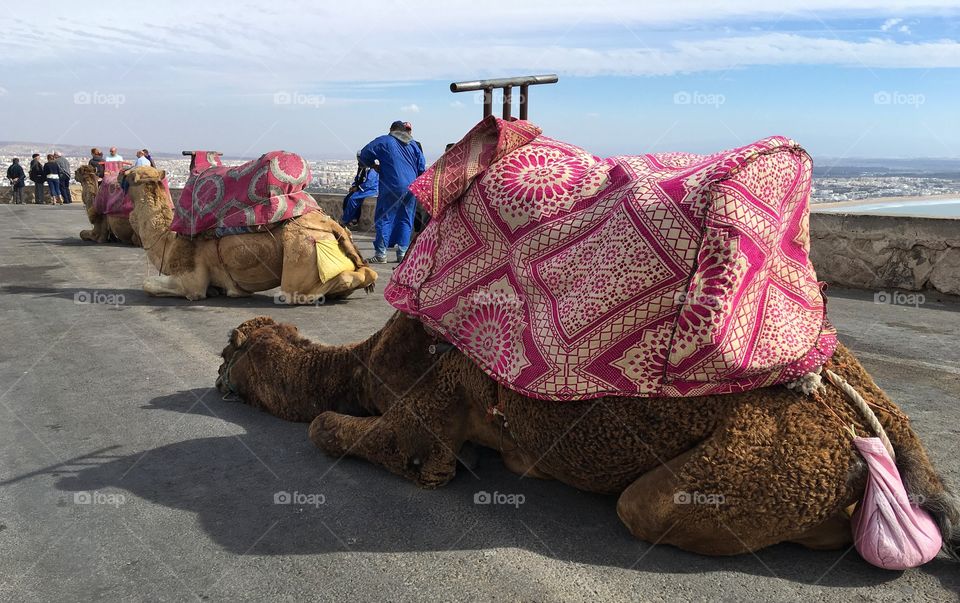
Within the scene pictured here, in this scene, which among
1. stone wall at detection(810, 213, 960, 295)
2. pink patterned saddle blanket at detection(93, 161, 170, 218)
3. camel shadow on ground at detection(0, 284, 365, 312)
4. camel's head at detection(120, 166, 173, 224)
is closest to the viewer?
camel shadow on ground at detection(0, 284, 365, 312)

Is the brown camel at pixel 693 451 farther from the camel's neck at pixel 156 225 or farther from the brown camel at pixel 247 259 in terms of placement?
the camel's neck at pixel 156 225

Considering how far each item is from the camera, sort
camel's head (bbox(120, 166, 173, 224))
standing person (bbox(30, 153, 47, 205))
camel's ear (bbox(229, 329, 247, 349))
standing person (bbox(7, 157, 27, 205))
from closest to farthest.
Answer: camel's ear (bbox(229, 329, 247, 349)), camel's head (bbox(120, 166, 173, 224)), standing person (bbox(30, 153, 47, 205)), standing person (bbox(7, 157, 27, 205))

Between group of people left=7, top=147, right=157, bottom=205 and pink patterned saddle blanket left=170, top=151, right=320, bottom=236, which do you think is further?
group of people left=7, top=147, right=157, bottom=205

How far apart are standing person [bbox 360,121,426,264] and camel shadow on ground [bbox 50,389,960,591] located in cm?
747

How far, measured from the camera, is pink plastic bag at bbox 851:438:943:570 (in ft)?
8.96

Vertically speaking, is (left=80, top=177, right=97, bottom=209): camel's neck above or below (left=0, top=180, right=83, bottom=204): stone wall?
above

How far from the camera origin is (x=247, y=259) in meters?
7.93

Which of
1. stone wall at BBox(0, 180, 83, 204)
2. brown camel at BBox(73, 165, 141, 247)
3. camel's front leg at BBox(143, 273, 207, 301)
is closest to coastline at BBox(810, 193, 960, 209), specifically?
camel's front leg at BBox(143, 273, 207, 301)

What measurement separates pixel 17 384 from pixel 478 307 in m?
3.78

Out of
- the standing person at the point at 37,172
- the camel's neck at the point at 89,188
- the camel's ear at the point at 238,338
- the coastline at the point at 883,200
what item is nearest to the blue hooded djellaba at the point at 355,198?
the coastline at the point at 883,200

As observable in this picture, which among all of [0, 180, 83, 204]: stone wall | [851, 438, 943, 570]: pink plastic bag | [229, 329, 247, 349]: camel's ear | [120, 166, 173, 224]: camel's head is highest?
[120, 166, 173, 224]: camel's head

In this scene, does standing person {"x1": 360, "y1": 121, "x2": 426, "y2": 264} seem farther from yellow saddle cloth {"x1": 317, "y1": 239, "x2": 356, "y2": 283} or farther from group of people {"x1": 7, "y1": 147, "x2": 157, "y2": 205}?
group of people {"x1": 7, "y1": 147, "x2": 157, "y2": 205}

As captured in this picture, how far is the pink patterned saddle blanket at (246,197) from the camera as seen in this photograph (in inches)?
304

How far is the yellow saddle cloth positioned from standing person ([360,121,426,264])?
3277 mm
